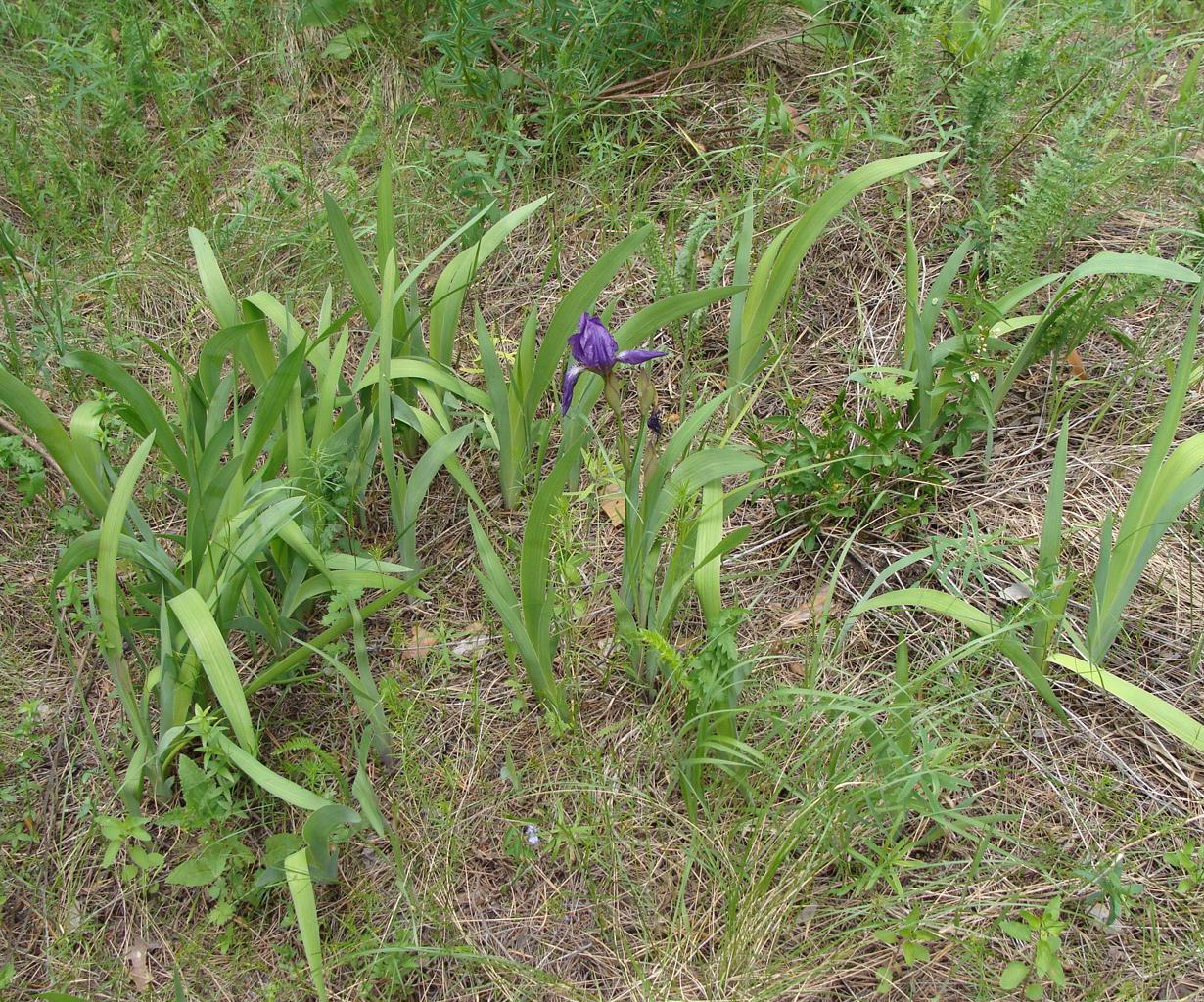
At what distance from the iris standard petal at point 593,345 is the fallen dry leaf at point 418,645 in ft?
2.23

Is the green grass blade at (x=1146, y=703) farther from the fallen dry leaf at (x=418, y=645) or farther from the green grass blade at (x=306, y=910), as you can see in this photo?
the green grass blade at (x=306, y=910)

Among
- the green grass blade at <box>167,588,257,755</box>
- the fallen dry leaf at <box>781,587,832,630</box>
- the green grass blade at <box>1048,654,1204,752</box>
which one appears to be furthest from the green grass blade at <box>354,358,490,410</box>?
the green grass blade at <box>1048,654,1204,752</box>

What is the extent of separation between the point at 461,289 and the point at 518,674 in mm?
834

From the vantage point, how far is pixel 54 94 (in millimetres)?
3066

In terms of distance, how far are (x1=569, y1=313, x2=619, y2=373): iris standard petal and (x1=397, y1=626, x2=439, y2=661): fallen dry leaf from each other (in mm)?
680

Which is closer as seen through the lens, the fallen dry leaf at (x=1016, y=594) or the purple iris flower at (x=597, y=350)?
the purple iris flower at (x=597, y=350)

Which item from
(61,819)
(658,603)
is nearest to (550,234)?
(658,603)

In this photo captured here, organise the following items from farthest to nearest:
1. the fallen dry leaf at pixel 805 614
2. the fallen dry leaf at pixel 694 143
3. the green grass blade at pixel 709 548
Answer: the fallen dry leaf at pixel 694 143 → the fallen dry leaf at pixel 805 614 → the green grass blade at pixel 709 548

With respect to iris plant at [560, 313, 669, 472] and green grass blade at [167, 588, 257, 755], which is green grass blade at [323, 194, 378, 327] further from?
green grass blade at [167, 588, 257, 755]

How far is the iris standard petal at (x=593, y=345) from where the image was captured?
6.05ft

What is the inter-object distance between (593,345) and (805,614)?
2.37ft

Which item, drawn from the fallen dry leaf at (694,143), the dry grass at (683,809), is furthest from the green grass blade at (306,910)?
the fallen dry leaf at (694,143)

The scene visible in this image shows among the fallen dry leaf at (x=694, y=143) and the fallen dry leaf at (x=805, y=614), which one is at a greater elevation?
the fallen dry leaf at (x=694, y=143)

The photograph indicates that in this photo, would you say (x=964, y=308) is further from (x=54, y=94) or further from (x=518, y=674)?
(x=54, y=94)
